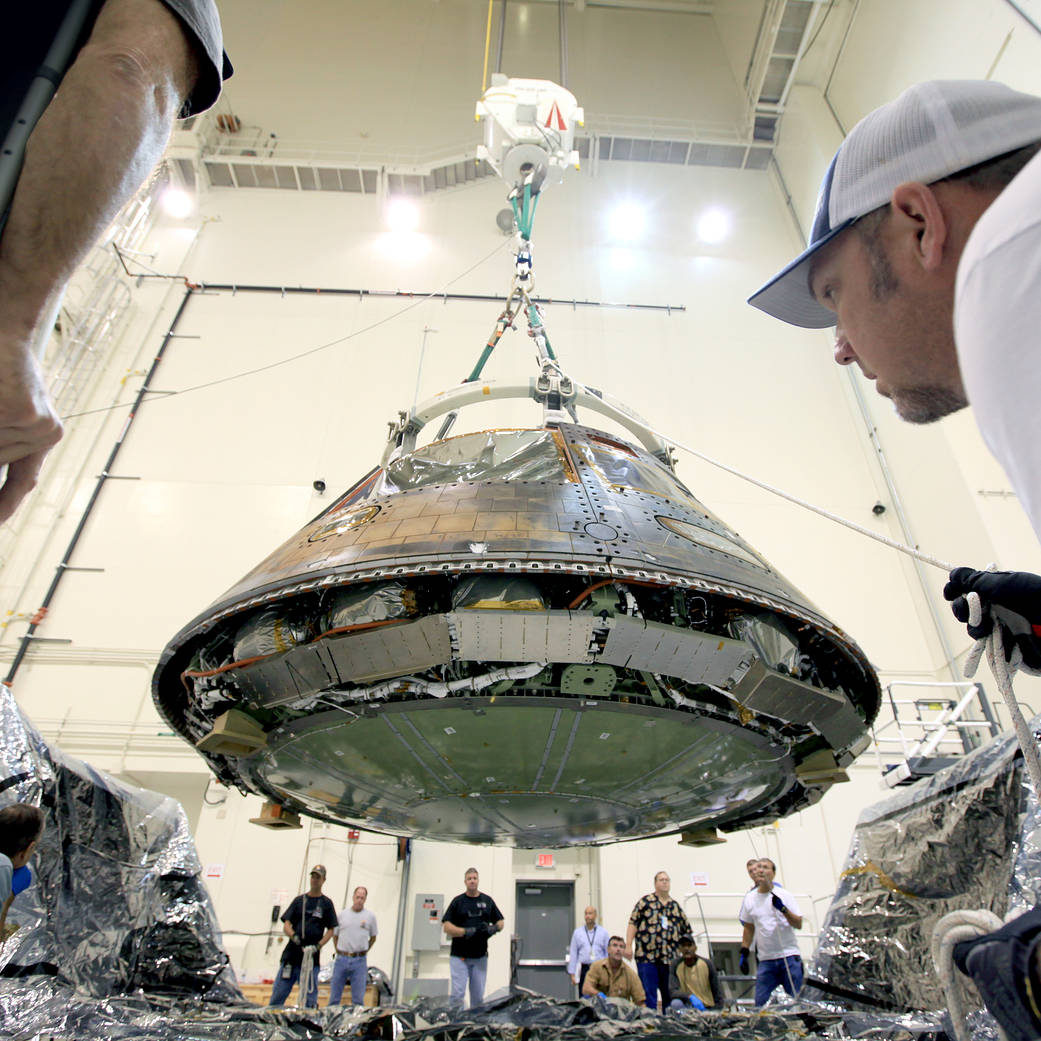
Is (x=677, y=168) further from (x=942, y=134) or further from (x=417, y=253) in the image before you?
(x=942, y=134)

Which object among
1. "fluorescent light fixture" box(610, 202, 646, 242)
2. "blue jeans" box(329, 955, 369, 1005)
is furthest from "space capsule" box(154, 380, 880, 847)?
"fluorescent light fixture" box(610, 202, 646, 242)

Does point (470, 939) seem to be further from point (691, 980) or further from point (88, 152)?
point (88, 152)

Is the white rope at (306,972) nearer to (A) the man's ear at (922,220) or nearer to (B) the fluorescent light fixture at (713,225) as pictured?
(A) the man's ear at (922,220)

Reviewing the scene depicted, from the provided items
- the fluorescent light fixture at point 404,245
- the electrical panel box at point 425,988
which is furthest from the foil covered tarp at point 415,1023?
the fluorescent light fixture at point 404,245

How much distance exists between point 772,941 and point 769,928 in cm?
9

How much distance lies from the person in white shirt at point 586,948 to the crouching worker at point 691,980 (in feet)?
3.25

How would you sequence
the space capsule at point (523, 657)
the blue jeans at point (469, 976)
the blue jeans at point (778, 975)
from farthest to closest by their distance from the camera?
the blue jeans at point (469, 976)
the blue jeans at point (778, 975)
the space capsule at point (523, 657)

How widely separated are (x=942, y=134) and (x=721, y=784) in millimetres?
2934

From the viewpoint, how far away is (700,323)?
1424 centimetres

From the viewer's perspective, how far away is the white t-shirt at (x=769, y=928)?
17.4 ft

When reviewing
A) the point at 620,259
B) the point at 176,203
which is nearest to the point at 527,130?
the point at 620,259

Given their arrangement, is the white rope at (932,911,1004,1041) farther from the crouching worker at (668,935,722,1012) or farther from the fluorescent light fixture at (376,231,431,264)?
the fluorescent light fixture at (376,231,431,264)

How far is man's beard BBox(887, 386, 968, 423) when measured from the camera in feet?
3.53

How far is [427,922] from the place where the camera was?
8633 millimetres
